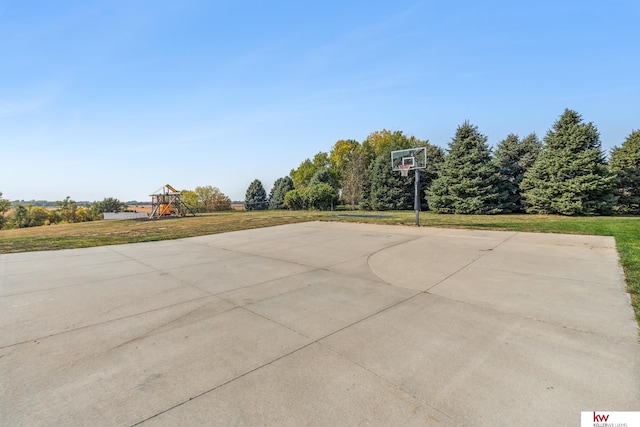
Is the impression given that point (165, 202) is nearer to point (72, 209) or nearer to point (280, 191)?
point (280, 191)

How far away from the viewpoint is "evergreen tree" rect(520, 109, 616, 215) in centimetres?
1550

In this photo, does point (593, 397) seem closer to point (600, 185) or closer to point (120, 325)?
point (120, 325)

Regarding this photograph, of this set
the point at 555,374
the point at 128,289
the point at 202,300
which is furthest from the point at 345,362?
the point at 128,289

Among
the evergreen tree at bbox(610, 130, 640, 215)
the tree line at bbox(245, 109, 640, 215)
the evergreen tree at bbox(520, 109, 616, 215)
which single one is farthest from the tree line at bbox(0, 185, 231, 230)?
the evergreen tree at bbox(610, 130, 640, 215)

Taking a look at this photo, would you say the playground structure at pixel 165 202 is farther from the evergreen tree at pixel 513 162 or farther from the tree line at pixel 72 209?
the evergreen tree at pixel 513 162

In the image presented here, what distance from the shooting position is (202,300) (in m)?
3.97

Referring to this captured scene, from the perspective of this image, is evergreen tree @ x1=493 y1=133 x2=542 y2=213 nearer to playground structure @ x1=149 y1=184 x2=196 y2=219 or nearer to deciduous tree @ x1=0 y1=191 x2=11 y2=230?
playground structure @ x1=149 y1=184 x2=196 y2=219

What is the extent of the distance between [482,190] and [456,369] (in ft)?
66.7

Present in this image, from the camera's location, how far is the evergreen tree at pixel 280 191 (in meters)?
40.0

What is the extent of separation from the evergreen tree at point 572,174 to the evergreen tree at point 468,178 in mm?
2630

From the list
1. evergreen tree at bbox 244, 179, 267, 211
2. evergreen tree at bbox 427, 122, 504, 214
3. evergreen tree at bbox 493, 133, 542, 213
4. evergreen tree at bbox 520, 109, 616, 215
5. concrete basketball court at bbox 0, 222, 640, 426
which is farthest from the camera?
evergreen tree at bbox 244, 179, 267, 211

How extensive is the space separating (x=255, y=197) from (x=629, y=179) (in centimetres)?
4044

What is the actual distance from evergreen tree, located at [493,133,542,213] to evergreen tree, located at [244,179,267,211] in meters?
31.9

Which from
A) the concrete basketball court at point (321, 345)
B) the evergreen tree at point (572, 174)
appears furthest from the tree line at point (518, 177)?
the concrete basketball court at point (321, 345)
